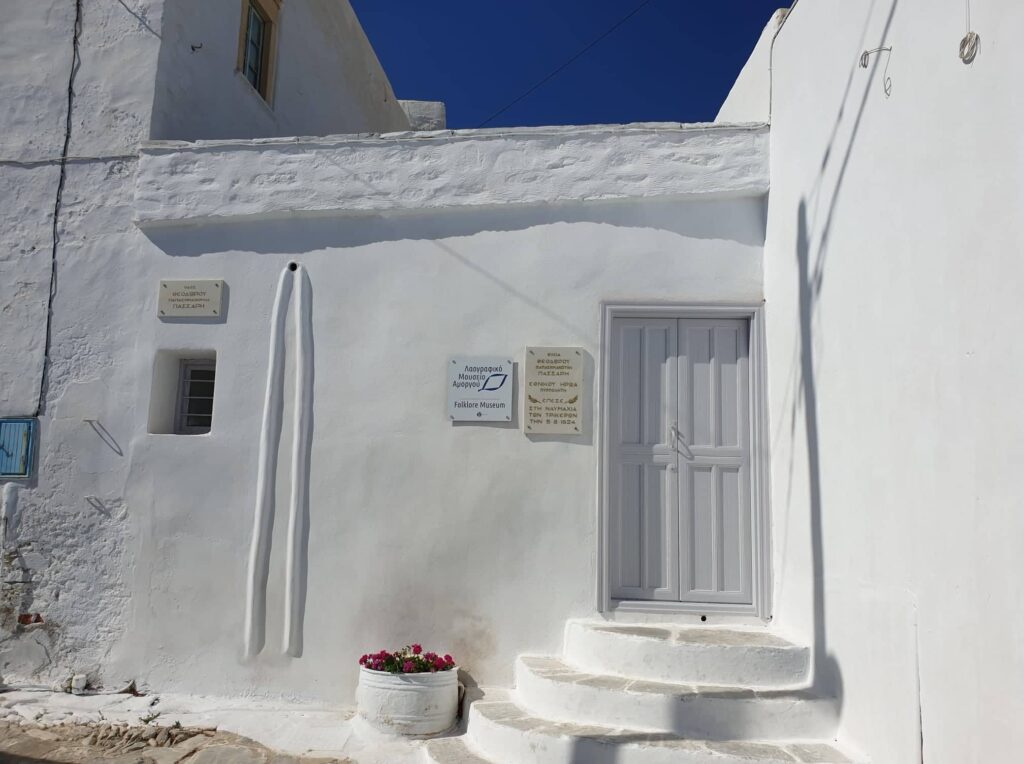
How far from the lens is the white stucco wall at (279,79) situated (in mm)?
6672

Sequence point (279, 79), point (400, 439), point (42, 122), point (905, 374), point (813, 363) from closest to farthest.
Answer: point (905, 374) < point (813, 363) < point (400, 439) < point (42, 122) < point (279, 79)

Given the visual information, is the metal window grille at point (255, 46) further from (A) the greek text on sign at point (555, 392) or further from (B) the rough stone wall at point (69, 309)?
(A) the greek text on sign at point (555, 392)

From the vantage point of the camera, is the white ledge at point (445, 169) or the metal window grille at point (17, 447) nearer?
the white ledge at point (445, 169)

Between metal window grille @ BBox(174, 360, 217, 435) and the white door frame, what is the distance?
9.34 feet

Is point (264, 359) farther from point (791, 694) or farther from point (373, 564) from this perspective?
point (791, 694)

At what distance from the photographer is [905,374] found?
3.77m

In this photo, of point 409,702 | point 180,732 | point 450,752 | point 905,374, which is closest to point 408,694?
point 409,702

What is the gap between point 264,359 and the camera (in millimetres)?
6000

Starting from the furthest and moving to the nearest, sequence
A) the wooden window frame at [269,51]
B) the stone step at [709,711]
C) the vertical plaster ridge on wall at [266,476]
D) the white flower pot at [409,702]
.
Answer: the wooden window frame at [269,51]
the vertical plaster ridge on wall at [266,476]
the white flower pot at [409,702]
the stone step at [709,711]

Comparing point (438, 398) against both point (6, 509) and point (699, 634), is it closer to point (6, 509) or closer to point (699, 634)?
point (699, 634)

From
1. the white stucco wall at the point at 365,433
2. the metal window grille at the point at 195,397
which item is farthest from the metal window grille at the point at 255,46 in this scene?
the metal window grille at the point at 195,397

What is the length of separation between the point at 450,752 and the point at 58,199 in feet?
15.7

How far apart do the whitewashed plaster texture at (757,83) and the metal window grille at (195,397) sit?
4.26 metres

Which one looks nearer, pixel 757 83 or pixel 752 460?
pixel 752 460
